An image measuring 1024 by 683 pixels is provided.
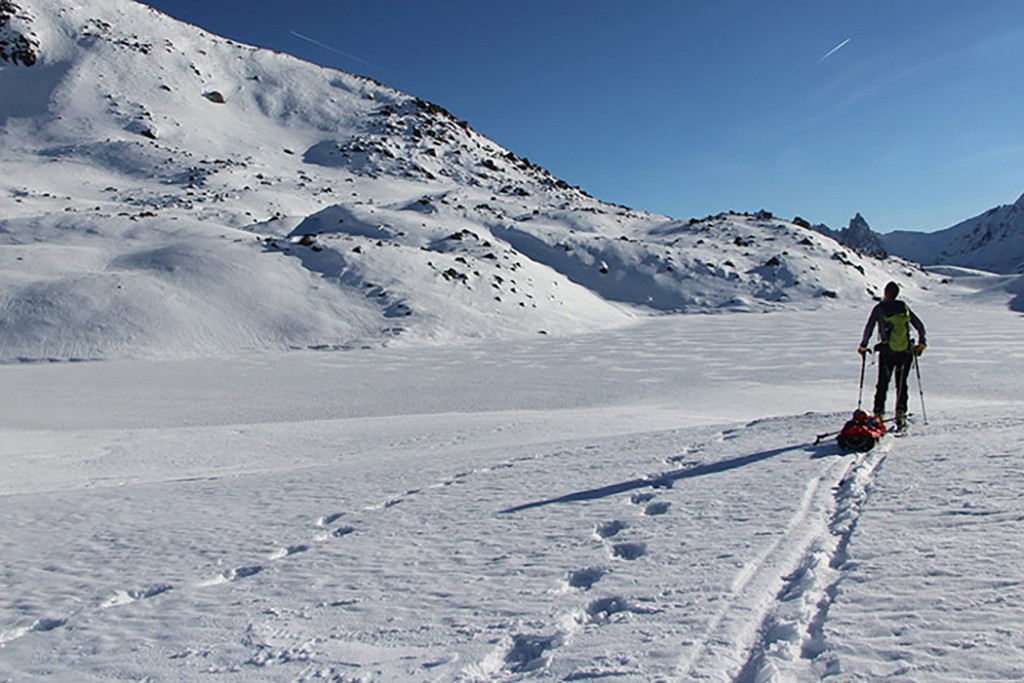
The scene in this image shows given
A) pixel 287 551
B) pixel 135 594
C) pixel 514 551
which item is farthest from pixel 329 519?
pixel 514 551

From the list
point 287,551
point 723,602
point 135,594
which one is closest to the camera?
point 723,602

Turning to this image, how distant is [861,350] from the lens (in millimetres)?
8711

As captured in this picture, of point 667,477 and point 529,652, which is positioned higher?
point 667,477

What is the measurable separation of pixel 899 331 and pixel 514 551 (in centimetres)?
670

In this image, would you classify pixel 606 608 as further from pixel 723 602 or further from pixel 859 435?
pixel 859 435

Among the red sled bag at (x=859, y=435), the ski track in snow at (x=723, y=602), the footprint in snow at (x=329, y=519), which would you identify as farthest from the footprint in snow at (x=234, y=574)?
the red sled bag at (x=859, y=435)

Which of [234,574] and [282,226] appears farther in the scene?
[282,226]

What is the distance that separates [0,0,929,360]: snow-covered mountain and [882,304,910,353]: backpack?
59.8 ft

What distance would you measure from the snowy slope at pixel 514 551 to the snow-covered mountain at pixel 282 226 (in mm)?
13349

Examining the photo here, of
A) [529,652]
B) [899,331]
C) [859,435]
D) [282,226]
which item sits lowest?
[529,652]

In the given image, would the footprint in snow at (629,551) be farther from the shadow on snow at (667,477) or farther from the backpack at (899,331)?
the backpack at (899,331)

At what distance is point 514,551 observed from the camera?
4938mm

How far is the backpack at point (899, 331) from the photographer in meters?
8.98

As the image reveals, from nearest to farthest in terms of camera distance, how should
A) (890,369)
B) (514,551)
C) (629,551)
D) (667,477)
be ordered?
(629,551) < (514,551) < (667,477) < (890,369)
